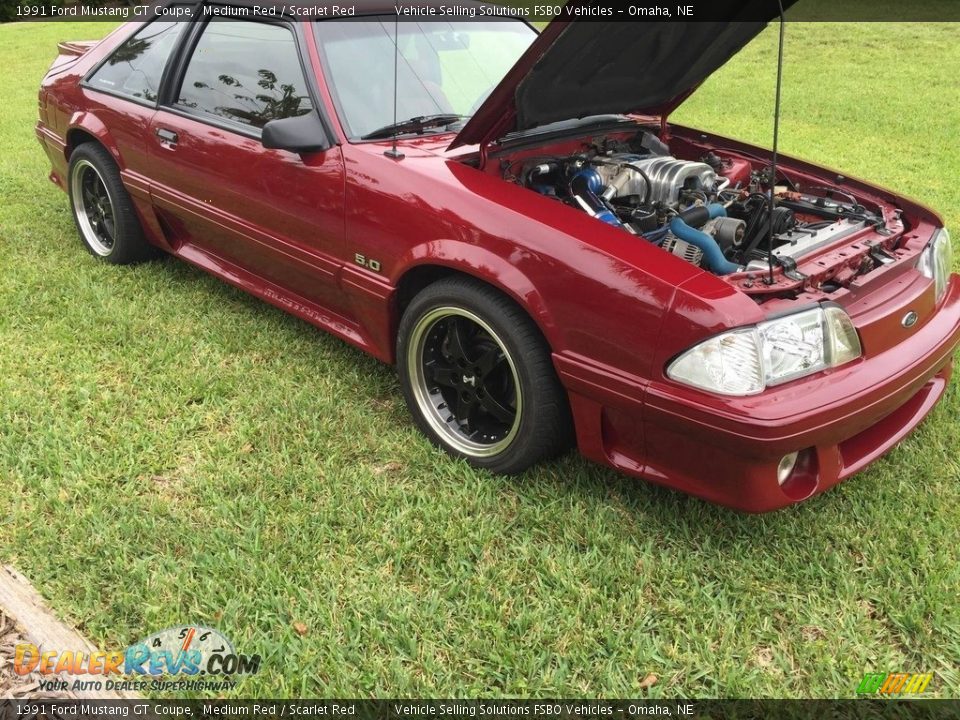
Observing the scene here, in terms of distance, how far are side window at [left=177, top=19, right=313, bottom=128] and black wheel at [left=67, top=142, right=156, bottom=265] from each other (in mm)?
785

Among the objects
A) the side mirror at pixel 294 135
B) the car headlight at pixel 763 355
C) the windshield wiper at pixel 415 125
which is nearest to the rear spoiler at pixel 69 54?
the side mirror at pixel 294 135

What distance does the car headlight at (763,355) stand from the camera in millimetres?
2150

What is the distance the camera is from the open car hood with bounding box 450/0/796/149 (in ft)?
8.34

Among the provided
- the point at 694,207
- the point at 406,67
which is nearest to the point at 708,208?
the point at 694,207

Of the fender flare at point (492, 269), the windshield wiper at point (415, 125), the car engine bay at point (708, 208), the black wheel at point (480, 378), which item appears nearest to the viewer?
the fender flare at point (492, 269)

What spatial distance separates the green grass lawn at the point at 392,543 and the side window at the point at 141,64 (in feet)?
4.07

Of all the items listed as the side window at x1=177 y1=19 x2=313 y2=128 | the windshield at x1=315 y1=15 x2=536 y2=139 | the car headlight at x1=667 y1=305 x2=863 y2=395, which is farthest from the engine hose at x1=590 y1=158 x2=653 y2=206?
the side window at x1=177 y1=19 x2=313 y2=128

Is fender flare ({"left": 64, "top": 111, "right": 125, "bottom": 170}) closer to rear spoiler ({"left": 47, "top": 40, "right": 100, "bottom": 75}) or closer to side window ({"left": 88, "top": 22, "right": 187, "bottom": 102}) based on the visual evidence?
side window ({"left": 88, "top": 22, "right": 187, "bottom": 102})

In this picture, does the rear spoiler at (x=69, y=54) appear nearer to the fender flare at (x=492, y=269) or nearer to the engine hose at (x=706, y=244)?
the fender flare at (x=492, y=269)

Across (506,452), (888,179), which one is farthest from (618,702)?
(888,179)

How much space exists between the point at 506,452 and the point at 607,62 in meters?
1.49

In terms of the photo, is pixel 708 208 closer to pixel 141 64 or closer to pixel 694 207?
pixel 694 207

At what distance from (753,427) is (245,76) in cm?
265

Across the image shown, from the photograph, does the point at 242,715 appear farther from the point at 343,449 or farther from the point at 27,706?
the point at 343,449
